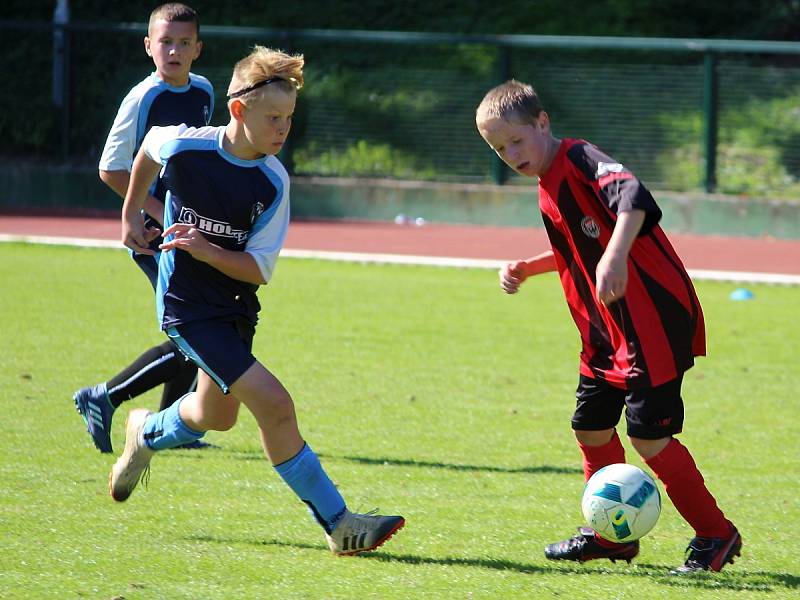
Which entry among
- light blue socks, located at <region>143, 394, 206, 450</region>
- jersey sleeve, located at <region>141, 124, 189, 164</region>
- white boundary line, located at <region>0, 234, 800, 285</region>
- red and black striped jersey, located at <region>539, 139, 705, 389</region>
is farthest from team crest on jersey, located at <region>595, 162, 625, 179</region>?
white boundary line, located at <region>0, 234, 800, 285</region>

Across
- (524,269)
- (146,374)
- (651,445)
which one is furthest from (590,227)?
(146,374)

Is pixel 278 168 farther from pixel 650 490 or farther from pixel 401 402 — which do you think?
pixel 401 402

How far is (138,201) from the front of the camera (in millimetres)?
5008

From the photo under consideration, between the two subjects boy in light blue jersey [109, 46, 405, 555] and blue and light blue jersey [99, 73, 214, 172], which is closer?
boy in light blue jersey [109, 46, 405, 555]

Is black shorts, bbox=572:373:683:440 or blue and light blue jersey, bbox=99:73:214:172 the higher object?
blue and light blue jersey, bbox=99:73:214:172

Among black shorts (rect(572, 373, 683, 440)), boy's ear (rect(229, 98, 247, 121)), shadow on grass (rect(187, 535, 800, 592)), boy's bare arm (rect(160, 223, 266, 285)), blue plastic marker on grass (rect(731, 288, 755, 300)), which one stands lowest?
blue plastic marker on grass (rect(731, 288, 755, 300))

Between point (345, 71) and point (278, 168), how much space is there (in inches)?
541

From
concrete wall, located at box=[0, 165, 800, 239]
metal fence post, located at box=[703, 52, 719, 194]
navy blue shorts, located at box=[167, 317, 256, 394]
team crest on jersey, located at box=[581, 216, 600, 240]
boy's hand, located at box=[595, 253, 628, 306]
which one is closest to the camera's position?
boy's hand, located at box=[595, 253, 628, 306]

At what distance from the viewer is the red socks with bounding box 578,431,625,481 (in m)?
4.59

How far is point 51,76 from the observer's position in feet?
63.2

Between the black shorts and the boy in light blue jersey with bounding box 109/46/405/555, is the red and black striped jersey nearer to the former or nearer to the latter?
the black shorts

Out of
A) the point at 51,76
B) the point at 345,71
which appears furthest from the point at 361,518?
the point at 51,76

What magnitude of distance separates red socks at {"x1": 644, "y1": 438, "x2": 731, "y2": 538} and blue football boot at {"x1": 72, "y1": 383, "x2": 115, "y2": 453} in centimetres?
248

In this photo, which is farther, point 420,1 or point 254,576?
point 420,1
